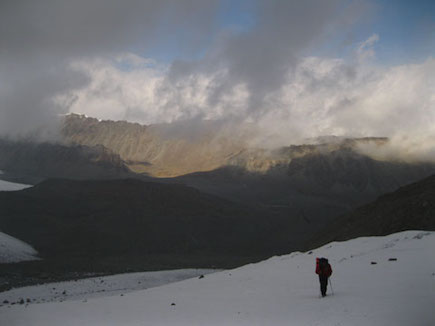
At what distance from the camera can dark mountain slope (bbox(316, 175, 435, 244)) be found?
38.1 m

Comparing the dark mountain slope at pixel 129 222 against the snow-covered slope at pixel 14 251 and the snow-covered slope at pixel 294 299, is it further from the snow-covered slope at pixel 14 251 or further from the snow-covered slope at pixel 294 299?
the snow-covered slope at pixel 294 299

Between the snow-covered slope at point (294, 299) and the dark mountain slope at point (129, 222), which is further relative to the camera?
the dark mountain slope at point (129, 222)

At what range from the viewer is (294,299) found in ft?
52.3

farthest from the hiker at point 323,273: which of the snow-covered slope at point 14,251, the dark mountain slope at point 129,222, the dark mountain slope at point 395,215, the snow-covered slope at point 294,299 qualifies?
the dark mountain slope at point 129,222

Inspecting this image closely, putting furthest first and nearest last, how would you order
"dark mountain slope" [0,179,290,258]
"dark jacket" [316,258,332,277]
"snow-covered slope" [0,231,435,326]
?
"dark mountain slope" [0,179,290,258] → "dark jacket" [316,258,332,277] → "snow-covered slope" [0,231,435,326]

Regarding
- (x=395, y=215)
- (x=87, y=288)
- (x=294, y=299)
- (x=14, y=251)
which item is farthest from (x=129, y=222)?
(x=294, y=299)

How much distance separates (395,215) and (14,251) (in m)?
54.0

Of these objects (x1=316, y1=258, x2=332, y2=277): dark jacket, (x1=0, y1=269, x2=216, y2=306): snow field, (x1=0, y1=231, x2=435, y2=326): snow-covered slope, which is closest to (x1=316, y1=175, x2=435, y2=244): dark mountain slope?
(x1=0, y1=231, x2=435, y2=326): snow-covered slope

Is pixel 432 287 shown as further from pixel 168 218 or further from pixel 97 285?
pixel 168 218

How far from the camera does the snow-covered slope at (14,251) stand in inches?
2460

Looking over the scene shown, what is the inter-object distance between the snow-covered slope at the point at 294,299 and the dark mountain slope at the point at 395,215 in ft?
47.4

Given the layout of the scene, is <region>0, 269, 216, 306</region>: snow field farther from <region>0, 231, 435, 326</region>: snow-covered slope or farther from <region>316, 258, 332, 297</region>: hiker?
<region>316, 258, 332, 297</region>: hiker

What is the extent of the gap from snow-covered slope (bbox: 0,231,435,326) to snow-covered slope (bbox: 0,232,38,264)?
4576cm

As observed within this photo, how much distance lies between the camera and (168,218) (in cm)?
10806
